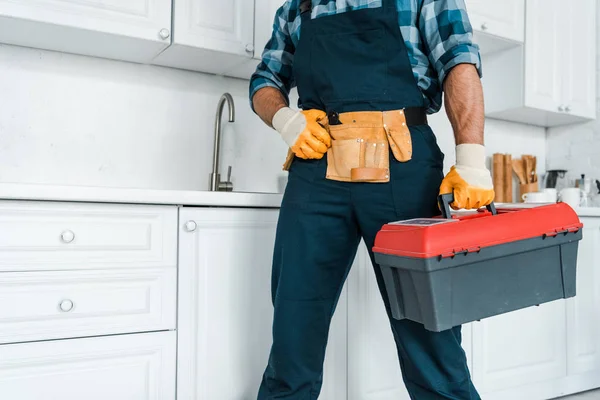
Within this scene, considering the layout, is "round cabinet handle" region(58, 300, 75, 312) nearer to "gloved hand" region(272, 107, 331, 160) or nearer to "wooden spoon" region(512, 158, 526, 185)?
"gloved hand" region(272, 107, 331, 160)

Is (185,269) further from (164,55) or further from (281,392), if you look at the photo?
(164,55)

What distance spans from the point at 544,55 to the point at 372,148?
1878mm

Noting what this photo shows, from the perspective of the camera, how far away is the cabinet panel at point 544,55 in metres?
2.59

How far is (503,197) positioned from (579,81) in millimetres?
693

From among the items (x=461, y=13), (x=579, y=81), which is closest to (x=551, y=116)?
(x=579, y=81)

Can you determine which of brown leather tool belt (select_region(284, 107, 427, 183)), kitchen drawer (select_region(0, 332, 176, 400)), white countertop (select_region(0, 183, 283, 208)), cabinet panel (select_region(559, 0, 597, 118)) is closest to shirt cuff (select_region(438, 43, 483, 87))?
brown leather tool belt (select_region(284, 107, 427, 183))

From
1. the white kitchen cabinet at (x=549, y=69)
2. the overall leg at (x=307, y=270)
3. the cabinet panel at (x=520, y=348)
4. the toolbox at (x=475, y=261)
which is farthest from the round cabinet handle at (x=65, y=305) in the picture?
the white kitchen cabinet at (x=549, y=69)

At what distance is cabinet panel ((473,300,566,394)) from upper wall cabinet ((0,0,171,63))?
4.98 ft

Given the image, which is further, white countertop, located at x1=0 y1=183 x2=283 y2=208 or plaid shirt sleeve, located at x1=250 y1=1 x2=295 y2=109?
plaid shirt sleeve, located at x1=250 y1=1 x2=295 y2=109

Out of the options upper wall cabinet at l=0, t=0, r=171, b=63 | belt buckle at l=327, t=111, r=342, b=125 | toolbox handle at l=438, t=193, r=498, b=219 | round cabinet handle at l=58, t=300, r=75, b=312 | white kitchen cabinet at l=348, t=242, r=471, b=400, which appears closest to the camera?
toolbox handle at l=438, t=193, r=498, b=219

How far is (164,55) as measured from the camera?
6.47ft

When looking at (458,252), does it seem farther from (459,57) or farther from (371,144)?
(459,57)

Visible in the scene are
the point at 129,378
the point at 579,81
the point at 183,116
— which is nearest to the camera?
the point at 129,378

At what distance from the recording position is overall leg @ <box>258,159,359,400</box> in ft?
4.06
